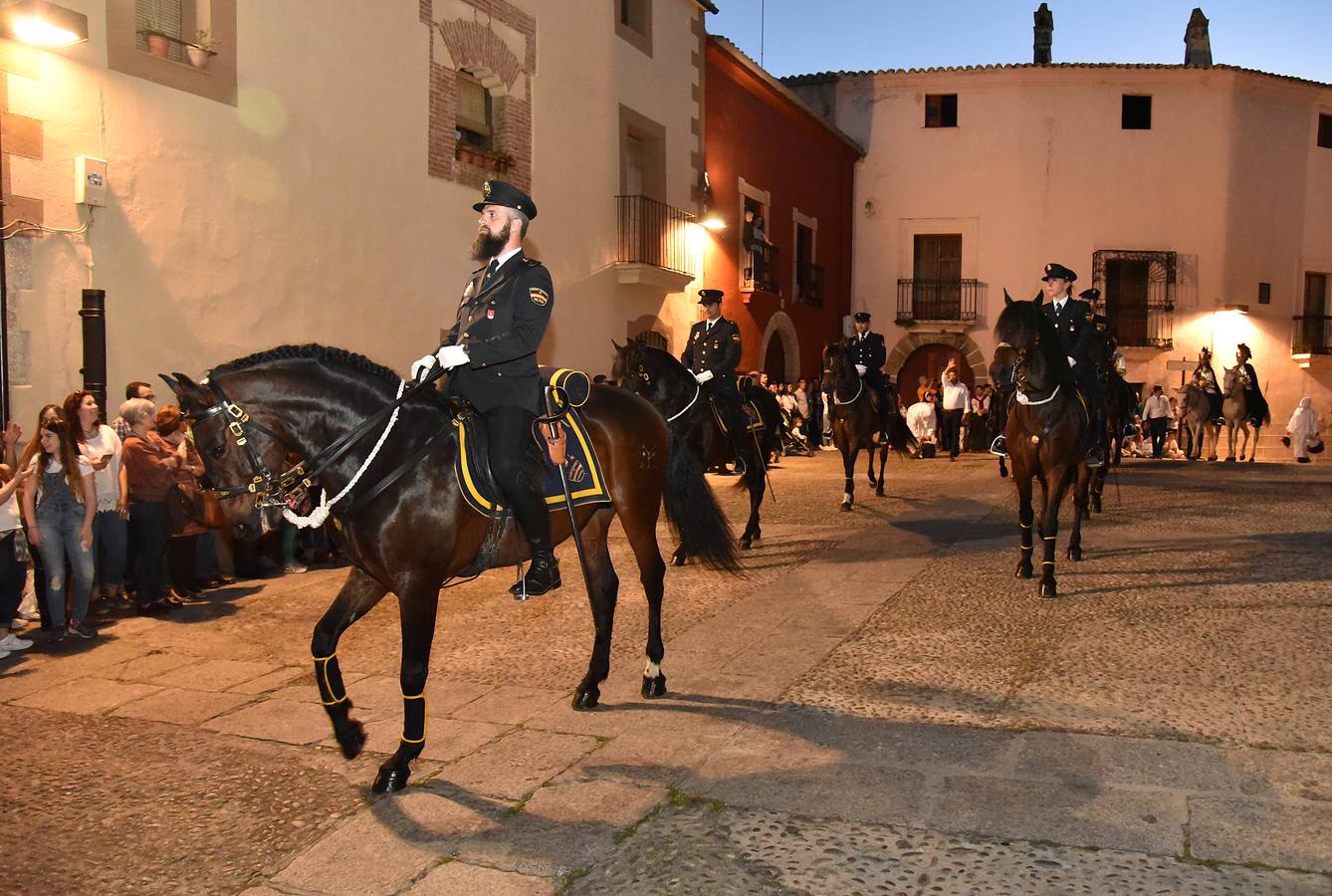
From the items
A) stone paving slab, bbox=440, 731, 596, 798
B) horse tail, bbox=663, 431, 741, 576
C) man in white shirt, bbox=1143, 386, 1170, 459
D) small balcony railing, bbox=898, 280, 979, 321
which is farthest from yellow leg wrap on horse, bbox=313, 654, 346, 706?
small balcony railing, bbox=898, 280, 979, 321

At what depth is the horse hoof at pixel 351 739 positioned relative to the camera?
4392 mm

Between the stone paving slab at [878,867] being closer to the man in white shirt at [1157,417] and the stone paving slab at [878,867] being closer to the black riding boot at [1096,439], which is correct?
the black riding boot at [1096,439]

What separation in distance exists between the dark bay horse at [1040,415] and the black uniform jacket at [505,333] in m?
4.14

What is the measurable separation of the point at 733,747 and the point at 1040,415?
180 inches

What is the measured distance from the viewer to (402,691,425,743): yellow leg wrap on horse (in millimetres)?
4219

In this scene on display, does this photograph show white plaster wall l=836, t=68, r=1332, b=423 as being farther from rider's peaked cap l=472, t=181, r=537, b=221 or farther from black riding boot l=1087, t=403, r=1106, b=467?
rider's peaked cap l=472, t=181, r=537, b=221

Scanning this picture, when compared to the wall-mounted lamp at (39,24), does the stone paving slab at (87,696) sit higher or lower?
lower

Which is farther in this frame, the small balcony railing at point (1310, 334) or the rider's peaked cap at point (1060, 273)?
the small balcony railing at point (1310, 334)

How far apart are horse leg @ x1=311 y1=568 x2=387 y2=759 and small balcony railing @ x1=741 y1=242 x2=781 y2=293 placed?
1850cm

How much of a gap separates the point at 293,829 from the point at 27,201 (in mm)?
7014

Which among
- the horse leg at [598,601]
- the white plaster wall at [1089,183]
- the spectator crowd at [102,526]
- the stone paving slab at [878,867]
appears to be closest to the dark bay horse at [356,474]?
the horse leg at [598,601]

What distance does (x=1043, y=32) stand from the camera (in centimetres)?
3192

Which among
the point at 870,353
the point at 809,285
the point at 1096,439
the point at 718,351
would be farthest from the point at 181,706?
the point at 809,285

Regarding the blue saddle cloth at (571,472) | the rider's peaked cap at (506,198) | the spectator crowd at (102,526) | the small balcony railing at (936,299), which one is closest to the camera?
the blue saddle cloth at (571,472)
